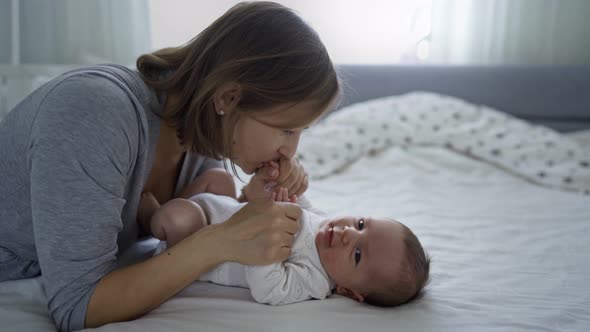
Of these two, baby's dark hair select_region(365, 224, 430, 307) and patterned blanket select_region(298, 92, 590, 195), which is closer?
baby's dark hair select_region(365, 224, 430, 307)

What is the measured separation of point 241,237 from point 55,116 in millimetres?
378

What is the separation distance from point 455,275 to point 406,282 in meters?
0.22

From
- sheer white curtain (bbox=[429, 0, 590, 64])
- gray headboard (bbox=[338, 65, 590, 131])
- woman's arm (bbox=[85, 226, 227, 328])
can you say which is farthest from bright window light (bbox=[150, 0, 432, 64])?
woman's arm (bbox=[85, 226, 227, 328])

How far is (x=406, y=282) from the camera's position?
1013 millimetres

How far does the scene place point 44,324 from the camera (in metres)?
0.89

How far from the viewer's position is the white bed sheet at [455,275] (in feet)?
2.98

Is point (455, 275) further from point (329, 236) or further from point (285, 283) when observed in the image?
point (285, 283)

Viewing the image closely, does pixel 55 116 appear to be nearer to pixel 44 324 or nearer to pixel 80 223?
pixel 80 223

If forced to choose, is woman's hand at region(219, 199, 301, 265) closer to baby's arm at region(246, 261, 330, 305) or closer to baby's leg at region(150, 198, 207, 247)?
baby's arm at region(246, 261, 330, 305)

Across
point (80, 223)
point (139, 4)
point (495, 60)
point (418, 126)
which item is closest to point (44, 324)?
point (80, 223)

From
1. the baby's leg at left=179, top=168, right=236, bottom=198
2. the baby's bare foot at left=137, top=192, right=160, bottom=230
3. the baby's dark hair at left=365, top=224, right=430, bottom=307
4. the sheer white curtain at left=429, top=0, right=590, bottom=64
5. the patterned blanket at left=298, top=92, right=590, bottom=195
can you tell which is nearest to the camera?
the baby's dark hair at left=365, top=224, right=430, bottom=307

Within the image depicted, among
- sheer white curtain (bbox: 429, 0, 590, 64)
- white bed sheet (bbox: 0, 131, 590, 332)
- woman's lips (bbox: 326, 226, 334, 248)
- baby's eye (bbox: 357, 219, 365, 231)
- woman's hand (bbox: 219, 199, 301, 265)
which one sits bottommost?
white bed sheet (bbox: 0, 131, 590, 332)

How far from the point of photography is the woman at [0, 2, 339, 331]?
0.81 metres

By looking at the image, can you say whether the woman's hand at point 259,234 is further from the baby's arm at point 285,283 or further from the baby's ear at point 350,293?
the baby's ear at point 350,293
